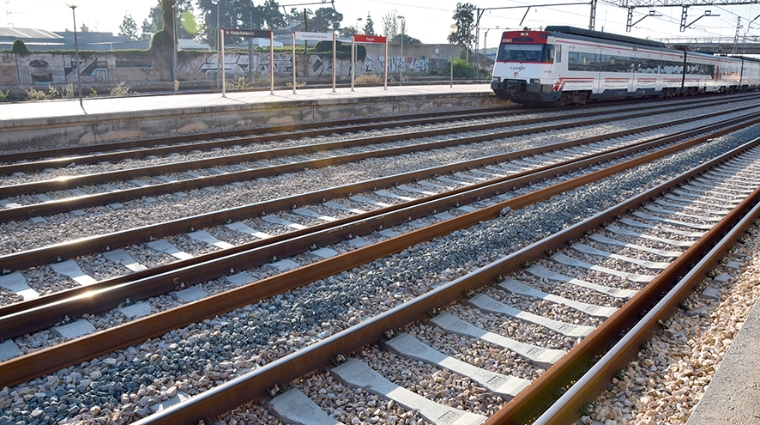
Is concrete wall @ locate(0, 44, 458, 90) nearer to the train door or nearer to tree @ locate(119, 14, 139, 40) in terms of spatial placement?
the train door

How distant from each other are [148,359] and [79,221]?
12.7 feet

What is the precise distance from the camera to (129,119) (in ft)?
45.9

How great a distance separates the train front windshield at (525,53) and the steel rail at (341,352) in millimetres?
16203

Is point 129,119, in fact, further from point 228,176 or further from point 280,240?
point 280,240

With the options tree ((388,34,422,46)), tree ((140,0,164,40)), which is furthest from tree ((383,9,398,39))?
tree ((140,0,164,40))

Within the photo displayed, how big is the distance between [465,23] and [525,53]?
42.5 m

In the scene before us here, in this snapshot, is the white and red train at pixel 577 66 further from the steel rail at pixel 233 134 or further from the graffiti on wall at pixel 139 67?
the graffiti on wall at pixel 139 67

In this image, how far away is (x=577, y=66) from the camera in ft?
75.5

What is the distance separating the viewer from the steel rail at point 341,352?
3.51 meters

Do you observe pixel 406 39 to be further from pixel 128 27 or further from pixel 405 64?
pixel 128 27

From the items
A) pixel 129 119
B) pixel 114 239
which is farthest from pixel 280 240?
pixel 129 119

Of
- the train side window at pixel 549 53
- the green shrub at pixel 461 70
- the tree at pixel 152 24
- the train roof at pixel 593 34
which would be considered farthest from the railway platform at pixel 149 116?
the tree at pixel 152 24

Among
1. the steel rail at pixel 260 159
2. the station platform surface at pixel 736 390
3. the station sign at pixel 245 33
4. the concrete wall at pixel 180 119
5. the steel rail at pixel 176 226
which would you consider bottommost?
the station platform surface at pixel 736 390

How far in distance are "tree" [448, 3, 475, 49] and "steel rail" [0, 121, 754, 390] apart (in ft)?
186
